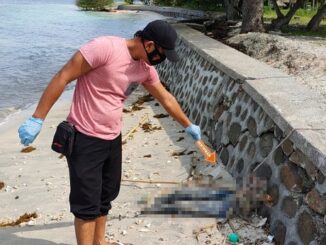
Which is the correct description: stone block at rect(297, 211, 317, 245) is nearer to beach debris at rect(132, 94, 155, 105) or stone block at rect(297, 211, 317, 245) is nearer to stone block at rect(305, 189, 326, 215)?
stone block at rect(305, 189, 326, 215)

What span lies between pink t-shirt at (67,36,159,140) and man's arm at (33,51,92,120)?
5cm

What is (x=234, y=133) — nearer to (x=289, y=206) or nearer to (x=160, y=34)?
(x=289, y=206)

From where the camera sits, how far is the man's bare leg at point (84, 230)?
11.0ft

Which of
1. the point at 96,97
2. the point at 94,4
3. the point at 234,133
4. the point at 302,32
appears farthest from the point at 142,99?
the point at 94,4

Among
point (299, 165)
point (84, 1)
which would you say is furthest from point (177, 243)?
point (84, 1)

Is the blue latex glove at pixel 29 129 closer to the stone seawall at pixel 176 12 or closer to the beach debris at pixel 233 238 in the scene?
the beach debris at pixel 233 238

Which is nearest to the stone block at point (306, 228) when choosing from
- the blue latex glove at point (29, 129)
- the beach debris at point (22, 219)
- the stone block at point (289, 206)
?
the stone block at point (289, 206)

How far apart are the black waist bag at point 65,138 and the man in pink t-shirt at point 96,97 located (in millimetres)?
40

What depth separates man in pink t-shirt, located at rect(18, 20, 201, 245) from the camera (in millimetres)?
3064

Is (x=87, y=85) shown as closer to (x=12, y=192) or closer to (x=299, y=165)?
(x=299, y=165)

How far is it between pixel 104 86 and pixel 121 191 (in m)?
2.18

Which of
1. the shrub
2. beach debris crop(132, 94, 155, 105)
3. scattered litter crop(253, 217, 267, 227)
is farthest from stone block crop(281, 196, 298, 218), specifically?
the shrub

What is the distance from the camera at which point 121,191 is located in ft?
16.9

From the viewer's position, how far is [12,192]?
5410 millimetres
